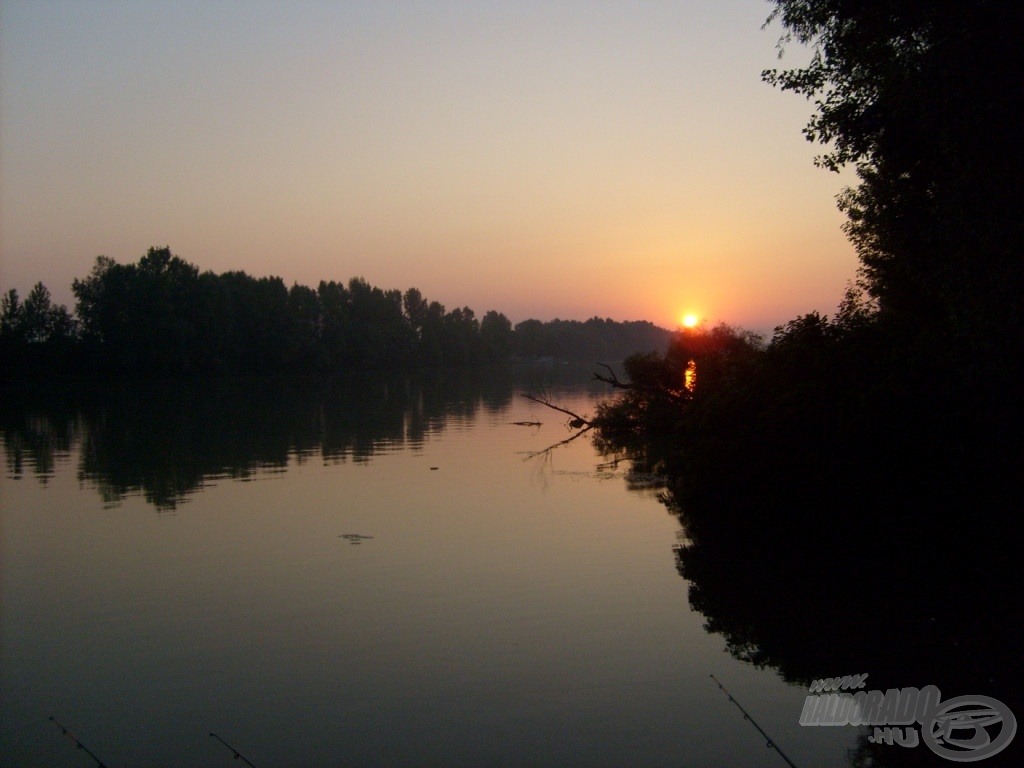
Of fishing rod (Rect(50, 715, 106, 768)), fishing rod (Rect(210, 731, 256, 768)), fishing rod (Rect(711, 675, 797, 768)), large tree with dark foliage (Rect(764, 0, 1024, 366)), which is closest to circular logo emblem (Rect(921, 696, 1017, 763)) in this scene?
fishing rod (Rect(711, 675, 797, 768))

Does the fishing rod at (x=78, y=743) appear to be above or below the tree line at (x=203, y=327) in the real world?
below

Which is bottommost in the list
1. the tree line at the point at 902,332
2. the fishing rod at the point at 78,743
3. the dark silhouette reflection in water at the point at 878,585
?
the fishing rod at the point at 78,743

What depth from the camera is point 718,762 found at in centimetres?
883

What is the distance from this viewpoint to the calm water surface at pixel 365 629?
942 cm

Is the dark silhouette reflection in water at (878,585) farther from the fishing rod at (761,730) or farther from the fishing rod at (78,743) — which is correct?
the fishing rod at (78,743)

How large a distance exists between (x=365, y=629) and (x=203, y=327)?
93.5 metres

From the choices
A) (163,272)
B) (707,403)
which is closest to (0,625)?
(707,403)

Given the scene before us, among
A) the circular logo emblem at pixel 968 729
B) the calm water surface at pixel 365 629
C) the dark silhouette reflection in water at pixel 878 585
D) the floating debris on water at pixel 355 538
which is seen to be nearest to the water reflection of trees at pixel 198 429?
the calm water surface at pixel 365 629

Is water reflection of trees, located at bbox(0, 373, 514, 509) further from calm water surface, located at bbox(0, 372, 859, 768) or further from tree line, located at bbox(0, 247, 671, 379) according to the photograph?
tree line, located at bbox(0, 247, 671, 379)

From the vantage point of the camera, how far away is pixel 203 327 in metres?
101

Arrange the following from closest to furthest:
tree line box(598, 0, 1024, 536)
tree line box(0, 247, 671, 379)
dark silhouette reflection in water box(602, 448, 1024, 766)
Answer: dark silhouette reflection in water box(602, 448, 1024, 766)
tree line box(598, 0, 1024, 536)
tree line box(0, 247, 671, 379)

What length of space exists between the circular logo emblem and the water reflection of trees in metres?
19.0

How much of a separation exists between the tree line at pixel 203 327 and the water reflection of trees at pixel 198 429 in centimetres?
913

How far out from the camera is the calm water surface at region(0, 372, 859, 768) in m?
9.42
